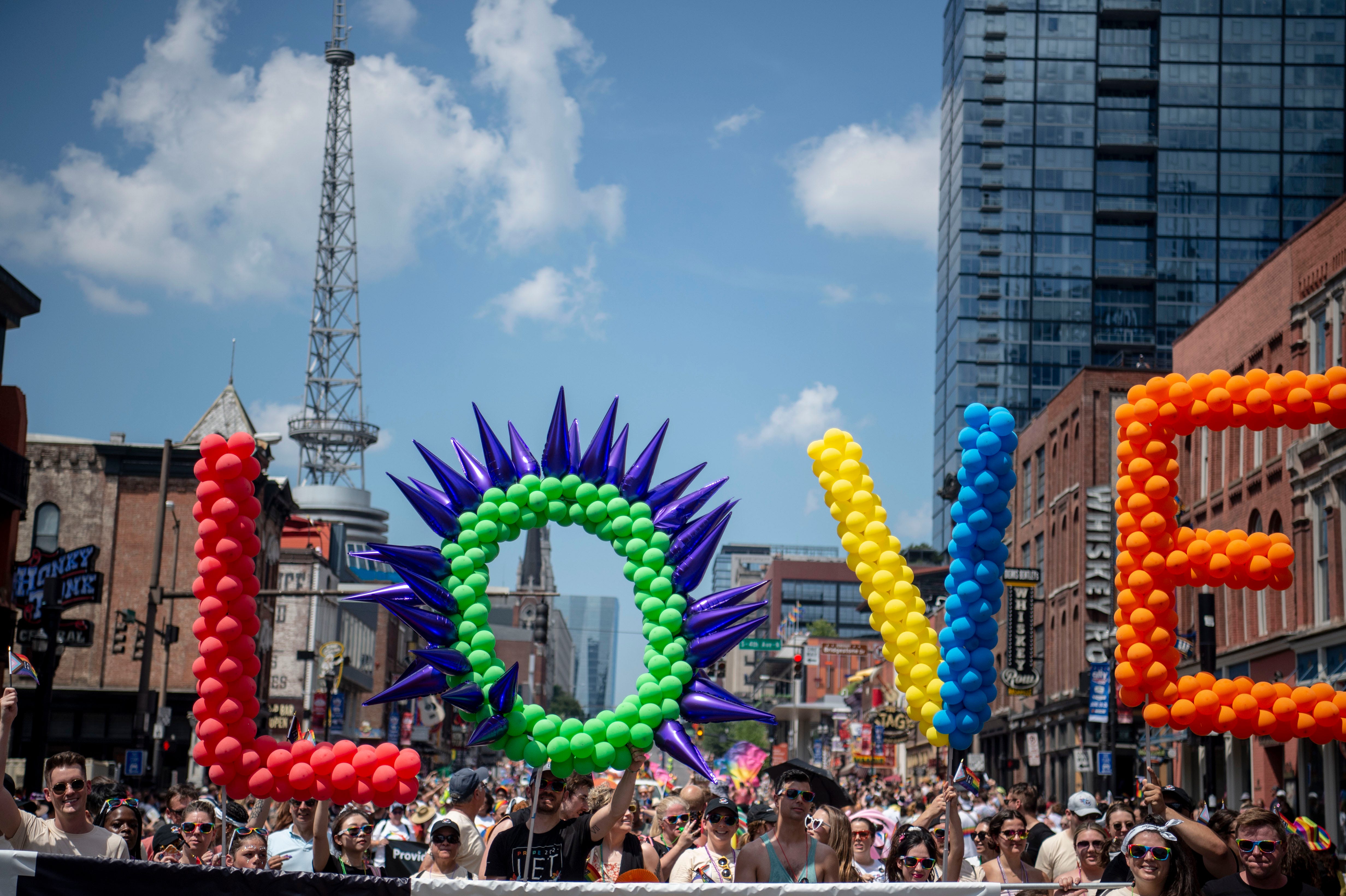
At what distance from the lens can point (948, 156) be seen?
137 metres

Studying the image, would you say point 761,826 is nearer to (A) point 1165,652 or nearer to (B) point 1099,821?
(B) point 1099,821

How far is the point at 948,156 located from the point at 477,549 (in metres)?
134

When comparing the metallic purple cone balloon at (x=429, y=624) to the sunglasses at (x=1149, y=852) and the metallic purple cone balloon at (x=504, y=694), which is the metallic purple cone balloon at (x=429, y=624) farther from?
the sunglasses at (x=1149, y=852)

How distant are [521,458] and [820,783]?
2.84m

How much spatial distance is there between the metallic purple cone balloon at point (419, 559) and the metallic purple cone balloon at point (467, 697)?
0.75 meters

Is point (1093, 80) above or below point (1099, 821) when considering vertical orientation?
above

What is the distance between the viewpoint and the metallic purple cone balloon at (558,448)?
9367 mm

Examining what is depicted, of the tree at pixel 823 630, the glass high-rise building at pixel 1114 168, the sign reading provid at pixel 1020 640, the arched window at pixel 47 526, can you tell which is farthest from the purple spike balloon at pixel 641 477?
the tree at pixel 823 630

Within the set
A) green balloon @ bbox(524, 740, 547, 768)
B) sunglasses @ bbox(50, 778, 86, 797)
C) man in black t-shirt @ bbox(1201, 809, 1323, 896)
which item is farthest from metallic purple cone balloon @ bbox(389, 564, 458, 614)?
man in black t-shirt @ bbox(1201, 809, 1323, 896)

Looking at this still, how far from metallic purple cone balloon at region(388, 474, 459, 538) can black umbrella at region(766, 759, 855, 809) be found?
2560 millimetres

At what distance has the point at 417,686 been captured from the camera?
8703 millimetres

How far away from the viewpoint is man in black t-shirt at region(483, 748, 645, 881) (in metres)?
8.28

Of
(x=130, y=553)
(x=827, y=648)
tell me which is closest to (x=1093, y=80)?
(x=827, y=648)

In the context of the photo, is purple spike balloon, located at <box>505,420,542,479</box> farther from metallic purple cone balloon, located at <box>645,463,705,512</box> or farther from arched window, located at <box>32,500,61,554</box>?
arched window, located at <box>32,500,61,554</box>
